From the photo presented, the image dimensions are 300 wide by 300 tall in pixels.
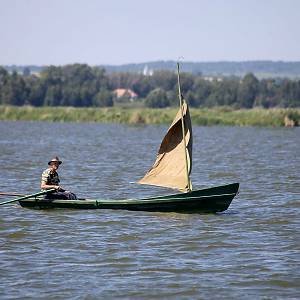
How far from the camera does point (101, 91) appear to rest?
144 metres

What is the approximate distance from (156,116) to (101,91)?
186ft

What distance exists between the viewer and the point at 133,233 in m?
21.3

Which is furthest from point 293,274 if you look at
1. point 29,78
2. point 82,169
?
point 29,78

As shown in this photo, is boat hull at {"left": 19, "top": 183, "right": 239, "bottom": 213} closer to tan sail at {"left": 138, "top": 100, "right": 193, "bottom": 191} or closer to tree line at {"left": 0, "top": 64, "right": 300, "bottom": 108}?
tan sail at {"left": 138, "top": 100, "right": 193, "bottom": 191}

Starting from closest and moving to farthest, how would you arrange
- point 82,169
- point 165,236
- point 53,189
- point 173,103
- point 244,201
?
point 165,236 < point 53,189 < point 244,201 < point 82,169 < point 173,103

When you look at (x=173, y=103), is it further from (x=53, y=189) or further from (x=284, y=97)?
(x=53, y=189)

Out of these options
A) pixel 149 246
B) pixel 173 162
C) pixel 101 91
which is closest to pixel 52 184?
pixel 173 162

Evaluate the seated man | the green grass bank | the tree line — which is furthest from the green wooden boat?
the tree line

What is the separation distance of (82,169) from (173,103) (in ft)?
302

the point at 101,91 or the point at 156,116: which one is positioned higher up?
the point at 101,91

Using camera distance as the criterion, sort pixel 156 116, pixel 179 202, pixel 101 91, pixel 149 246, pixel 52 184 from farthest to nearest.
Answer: pixel 101 91 < pixel 156 116 < pixel 52 184 < pixel 179 202 < pixel 149 246

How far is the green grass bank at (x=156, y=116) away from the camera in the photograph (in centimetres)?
8581

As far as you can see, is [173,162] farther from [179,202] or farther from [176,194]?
[179,202]

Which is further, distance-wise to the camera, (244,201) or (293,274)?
(244,201)
